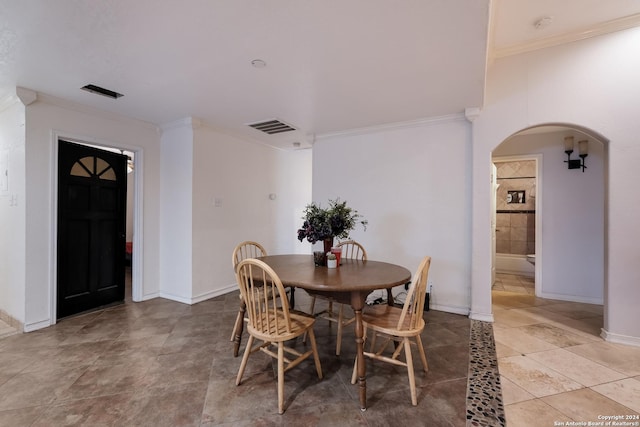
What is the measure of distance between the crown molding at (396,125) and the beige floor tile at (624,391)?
2.73m

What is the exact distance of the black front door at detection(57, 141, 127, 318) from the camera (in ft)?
10.5

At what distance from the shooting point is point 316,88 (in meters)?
2.71

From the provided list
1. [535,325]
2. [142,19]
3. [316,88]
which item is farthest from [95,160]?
[535,325]

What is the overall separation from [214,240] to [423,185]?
2.96 m

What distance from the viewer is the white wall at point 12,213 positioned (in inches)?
113

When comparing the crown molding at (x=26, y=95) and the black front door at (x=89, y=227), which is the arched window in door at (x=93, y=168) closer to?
the black front door at (x=89, y=227)

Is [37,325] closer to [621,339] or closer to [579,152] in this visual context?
[621,339]

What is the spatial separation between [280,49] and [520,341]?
3.29 metres

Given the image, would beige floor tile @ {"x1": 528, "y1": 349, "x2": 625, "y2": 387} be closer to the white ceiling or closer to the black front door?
the white ceiling

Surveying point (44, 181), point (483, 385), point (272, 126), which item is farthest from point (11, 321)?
point (483, 385)

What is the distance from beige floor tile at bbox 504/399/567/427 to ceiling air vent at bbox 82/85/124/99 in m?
4.21

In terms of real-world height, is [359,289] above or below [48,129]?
below

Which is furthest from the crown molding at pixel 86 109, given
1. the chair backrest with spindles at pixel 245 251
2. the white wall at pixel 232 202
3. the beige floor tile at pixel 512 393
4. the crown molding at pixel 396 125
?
the beige floor tile at pixel 512 393

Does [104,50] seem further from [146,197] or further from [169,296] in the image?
[169,296]
